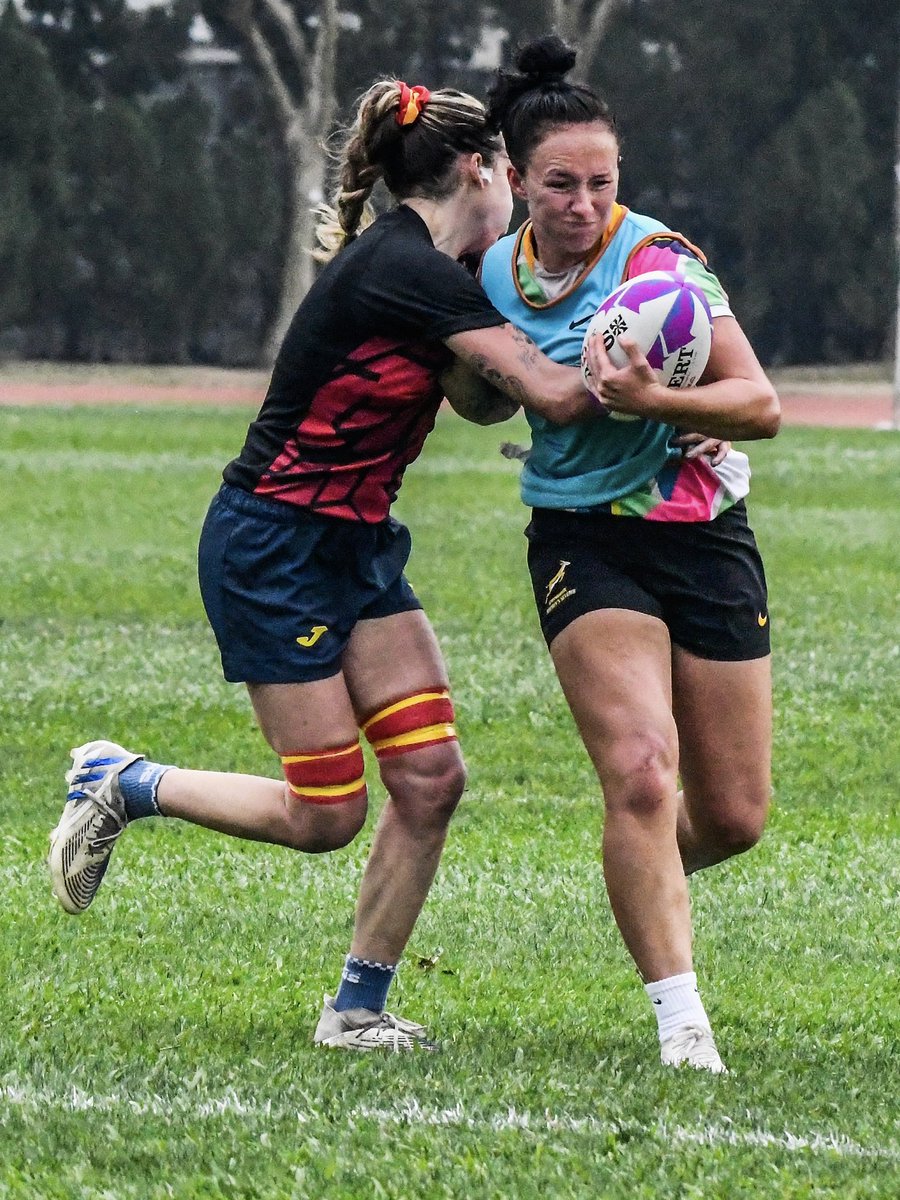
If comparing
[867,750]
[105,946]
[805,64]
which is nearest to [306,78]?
[805,64]

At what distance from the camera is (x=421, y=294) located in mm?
4918

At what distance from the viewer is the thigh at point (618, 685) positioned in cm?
488

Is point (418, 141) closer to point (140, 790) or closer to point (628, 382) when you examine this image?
point (628, 382)

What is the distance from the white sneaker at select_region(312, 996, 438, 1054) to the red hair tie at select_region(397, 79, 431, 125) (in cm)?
212

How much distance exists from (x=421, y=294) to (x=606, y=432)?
54cm

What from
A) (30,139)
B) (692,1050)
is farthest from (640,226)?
(30,139)

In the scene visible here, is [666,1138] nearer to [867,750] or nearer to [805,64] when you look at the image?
[867,750]

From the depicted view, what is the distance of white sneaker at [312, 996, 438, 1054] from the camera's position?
5188mm

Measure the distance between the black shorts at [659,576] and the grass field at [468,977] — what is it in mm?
1001

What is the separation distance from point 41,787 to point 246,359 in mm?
37323

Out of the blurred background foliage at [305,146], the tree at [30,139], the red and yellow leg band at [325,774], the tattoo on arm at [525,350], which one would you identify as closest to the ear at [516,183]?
the tattoo on arm at [525,350]

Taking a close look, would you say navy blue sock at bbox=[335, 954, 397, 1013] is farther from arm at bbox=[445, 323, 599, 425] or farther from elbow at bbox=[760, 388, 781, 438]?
elbow at bbox=[760, 388, 781, 438]

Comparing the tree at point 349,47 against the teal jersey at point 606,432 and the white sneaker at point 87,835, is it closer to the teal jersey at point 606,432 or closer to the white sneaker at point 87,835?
the white sneaker at point 87,835

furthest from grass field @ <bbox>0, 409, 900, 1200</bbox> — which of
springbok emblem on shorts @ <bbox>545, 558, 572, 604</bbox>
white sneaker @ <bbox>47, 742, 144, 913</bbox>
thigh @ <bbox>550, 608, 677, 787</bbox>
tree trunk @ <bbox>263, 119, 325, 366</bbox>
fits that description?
tree trunk @ <bbox>263, 119, 325, 366</bbox>
